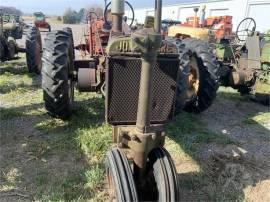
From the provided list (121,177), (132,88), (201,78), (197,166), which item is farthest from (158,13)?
(201,78)

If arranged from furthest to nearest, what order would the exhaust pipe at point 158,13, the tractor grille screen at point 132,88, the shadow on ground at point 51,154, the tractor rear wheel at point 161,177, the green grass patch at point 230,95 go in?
the green grass patch at point 230,95, the shadow on ground at point 51,154, the tractor grille screen at point 132,88, the tractor rear wheel at point 161,177, the exhaust pipe at point 158,13

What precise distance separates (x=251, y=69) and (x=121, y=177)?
16.8 ft

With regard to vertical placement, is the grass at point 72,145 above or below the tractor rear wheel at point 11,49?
below

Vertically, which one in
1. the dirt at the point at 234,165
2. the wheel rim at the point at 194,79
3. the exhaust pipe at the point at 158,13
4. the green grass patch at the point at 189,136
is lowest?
the dirt at the point at 234,165

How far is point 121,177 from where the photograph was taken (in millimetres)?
2785

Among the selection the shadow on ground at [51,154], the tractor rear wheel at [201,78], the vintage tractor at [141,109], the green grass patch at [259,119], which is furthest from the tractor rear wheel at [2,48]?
the vintage tractor at [141,109]

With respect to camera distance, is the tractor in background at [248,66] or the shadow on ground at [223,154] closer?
the shadow on ground at [223,154]

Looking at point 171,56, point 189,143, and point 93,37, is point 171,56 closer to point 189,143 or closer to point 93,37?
point 189,143

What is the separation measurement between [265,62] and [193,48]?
1949mm

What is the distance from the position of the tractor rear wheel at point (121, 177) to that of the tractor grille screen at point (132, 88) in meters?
0.38

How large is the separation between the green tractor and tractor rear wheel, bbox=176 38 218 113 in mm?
1421

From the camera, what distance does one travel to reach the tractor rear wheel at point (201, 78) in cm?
569

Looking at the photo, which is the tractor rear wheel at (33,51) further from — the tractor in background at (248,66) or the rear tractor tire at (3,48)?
the tractor in background at (248,66)

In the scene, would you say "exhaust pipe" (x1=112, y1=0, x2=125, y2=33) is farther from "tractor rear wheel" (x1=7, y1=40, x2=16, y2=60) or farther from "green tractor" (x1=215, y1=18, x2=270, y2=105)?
"tractor rear wheel" (x1=7, y1=40, x2=16, y2=60)
